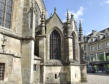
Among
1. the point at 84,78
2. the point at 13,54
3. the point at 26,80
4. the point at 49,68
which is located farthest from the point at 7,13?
the point at 84,78

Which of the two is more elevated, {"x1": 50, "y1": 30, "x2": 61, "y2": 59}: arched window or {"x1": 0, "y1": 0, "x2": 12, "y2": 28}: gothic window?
{"x1": 0, "y1": 0, "x2": 12, "y2": 28}: gothic window

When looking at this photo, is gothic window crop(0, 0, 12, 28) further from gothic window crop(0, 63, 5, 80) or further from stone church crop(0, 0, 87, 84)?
gothic window crop(0, 63, 5, 80)

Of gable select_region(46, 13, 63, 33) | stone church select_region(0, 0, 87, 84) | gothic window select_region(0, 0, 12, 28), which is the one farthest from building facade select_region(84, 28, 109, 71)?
gothic window select_region(0, 0, 12, 28)

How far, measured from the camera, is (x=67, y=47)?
1619cm

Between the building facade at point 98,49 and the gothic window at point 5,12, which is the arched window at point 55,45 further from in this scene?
the building facade at point 98,49

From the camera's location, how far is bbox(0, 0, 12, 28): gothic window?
1104cm

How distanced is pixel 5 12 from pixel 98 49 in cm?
3739

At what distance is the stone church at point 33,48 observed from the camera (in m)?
10.7

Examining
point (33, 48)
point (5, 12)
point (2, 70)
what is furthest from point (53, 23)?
point (2, 70)

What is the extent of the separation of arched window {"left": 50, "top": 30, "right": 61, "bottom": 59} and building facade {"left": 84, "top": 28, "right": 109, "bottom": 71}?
27.4 m

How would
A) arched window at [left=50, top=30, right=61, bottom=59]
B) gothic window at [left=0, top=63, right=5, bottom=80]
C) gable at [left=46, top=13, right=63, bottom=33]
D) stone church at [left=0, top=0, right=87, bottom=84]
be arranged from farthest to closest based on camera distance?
gable at [left=46, top=13, right=63, bottom=33] < arched window at [left=50, top=30, right=61, bottom=59] < stone church at [left=0, top=0, right=87, bottom=84] < gothic window at [left=0, top=63, right=5, bottom=80]

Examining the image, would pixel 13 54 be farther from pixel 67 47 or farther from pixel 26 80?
pixel 67 47

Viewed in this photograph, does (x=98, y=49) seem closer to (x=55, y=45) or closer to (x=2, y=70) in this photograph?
(x=55, y=45)

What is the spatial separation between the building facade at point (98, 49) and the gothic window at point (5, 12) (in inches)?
1341
